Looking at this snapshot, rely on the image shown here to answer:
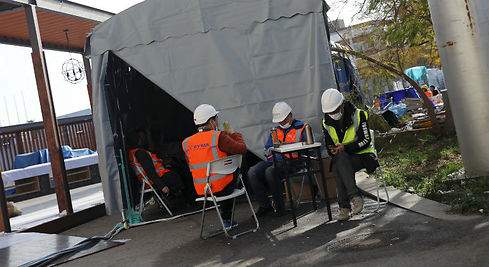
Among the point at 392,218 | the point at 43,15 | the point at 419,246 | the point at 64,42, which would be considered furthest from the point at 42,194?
the point at 419,246

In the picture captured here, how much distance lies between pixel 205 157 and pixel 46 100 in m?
3.83

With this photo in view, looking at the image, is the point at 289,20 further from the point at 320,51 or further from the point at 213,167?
the point at 213,167

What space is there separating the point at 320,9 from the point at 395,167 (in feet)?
10.8

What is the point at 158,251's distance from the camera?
6.14 meters

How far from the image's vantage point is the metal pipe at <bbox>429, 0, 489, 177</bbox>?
265 inches

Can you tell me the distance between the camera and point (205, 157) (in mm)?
6152

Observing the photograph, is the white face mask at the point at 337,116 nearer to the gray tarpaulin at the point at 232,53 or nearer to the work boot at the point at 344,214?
the work boot at the point at 344,214

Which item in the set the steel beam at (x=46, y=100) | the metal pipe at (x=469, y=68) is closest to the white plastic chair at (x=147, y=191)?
the steel beam at (x=46, y=100)

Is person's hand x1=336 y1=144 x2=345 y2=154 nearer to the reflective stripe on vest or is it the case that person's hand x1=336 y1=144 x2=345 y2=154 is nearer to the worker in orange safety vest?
the reflective stripe on vest

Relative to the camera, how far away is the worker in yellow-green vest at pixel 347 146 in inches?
243

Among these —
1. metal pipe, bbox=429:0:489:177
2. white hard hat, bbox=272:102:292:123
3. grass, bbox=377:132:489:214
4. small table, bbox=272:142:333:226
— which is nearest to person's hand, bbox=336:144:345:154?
small table, bbox=272:142:333:226

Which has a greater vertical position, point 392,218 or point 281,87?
point 281,87

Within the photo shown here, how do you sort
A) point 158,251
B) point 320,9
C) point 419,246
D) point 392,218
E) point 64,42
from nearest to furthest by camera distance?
point 419,246, point 392,218, point 158,251, point 320,9, point 64,42

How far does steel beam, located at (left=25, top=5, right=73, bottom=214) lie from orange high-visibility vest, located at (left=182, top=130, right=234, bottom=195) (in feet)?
11.3
